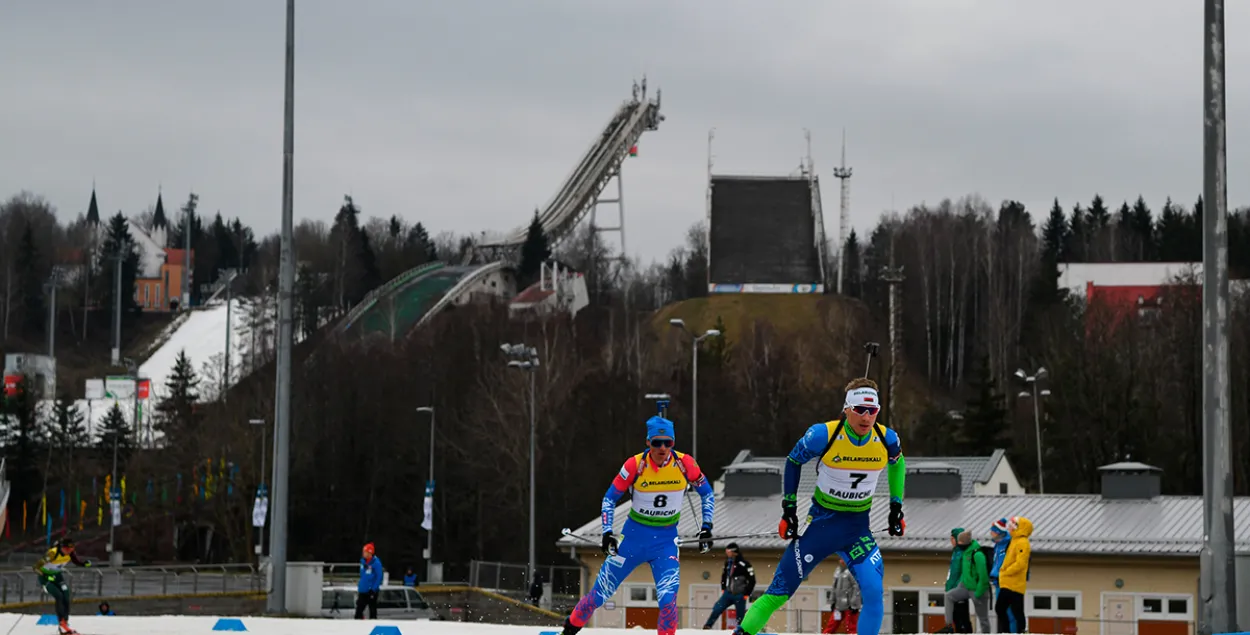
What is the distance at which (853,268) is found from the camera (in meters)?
165

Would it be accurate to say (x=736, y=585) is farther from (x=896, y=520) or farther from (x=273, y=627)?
(x=896, y=520)

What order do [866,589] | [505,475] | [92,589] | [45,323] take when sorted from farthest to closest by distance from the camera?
[45,323] < [505,475] < [92,589] < [866,589]

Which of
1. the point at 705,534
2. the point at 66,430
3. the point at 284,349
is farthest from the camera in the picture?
the point at 66,430

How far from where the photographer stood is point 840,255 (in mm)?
144500

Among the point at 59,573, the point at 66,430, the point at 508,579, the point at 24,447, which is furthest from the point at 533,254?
the point at 59,573

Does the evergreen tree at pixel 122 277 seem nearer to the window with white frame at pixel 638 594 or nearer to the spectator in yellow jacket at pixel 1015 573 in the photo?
the window with white frame at pixel 638 594

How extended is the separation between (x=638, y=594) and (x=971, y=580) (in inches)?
753

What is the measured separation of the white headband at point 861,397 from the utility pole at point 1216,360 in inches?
272

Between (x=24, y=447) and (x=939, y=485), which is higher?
(x=939, y=485)

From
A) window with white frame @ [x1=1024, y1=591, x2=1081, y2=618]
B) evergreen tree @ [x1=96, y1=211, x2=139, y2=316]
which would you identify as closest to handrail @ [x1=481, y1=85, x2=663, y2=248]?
evergreen tree @ [x1=96, y1=211, x2=139, y2=316]

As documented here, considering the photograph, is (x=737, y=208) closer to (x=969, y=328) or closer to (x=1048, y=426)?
(x=969, y=328)

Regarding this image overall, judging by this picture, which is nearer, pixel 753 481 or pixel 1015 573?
pixel 1015 573

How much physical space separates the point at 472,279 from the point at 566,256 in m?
18.0

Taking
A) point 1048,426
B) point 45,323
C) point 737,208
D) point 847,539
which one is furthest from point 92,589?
point 45,323
